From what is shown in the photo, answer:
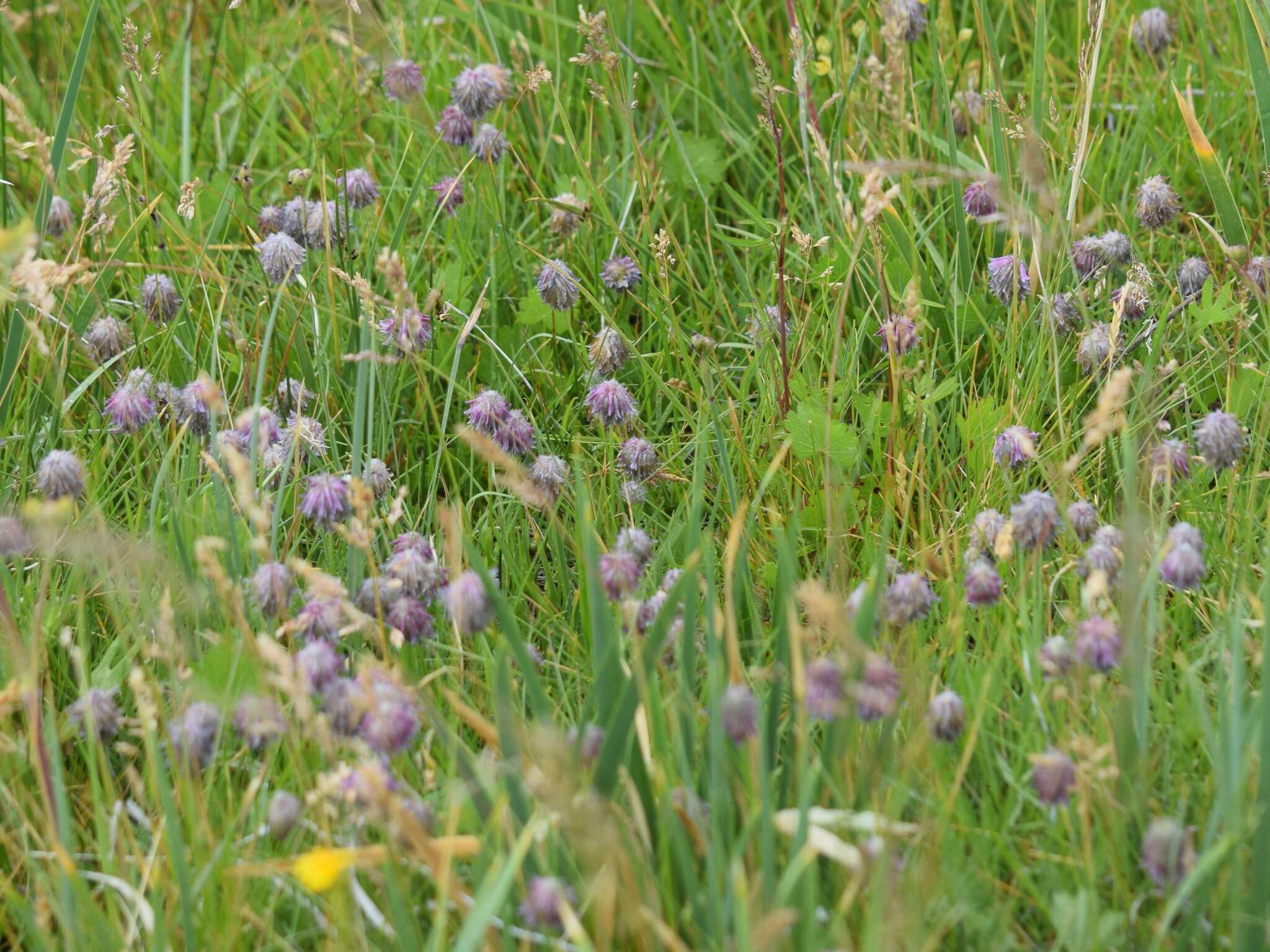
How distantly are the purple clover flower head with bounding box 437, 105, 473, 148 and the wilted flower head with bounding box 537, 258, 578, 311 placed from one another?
0.39 metres

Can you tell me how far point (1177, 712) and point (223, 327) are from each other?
197 cm

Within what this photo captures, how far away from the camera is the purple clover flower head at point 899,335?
2.18 m

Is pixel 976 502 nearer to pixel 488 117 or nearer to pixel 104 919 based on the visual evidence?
pixel 104 919

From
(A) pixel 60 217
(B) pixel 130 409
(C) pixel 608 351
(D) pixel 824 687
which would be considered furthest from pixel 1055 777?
(A) pixel 60 217

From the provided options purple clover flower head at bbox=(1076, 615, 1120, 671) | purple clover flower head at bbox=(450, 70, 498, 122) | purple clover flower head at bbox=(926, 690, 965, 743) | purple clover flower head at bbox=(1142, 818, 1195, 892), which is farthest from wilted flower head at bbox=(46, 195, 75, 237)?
purple clover flower head at bbox=(1142, 818, 1195, 892)

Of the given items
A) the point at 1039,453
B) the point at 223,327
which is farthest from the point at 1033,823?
the point at 223,327

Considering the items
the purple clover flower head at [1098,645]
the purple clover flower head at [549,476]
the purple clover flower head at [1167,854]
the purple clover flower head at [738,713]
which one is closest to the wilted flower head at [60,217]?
the purple clover flower head at [549,476]

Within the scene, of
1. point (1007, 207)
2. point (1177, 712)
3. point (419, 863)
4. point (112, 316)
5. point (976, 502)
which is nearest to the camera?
point (419, 863)

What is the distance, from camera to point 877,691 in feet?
5.05

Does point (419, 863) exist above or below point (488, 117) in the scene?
below

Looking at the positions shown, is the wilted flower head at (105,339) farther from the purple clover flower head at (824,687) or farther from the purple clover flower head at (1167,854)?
the purple clover flower head at (1167,854)

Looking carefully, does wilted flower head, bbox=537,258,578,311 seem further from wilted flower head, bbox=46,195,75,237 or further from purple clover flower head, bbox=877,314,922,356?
wilted flower head, bbox=46,195,75,237

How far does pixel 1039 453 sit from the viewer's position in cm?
243

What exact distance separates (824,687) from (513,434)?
104cm
